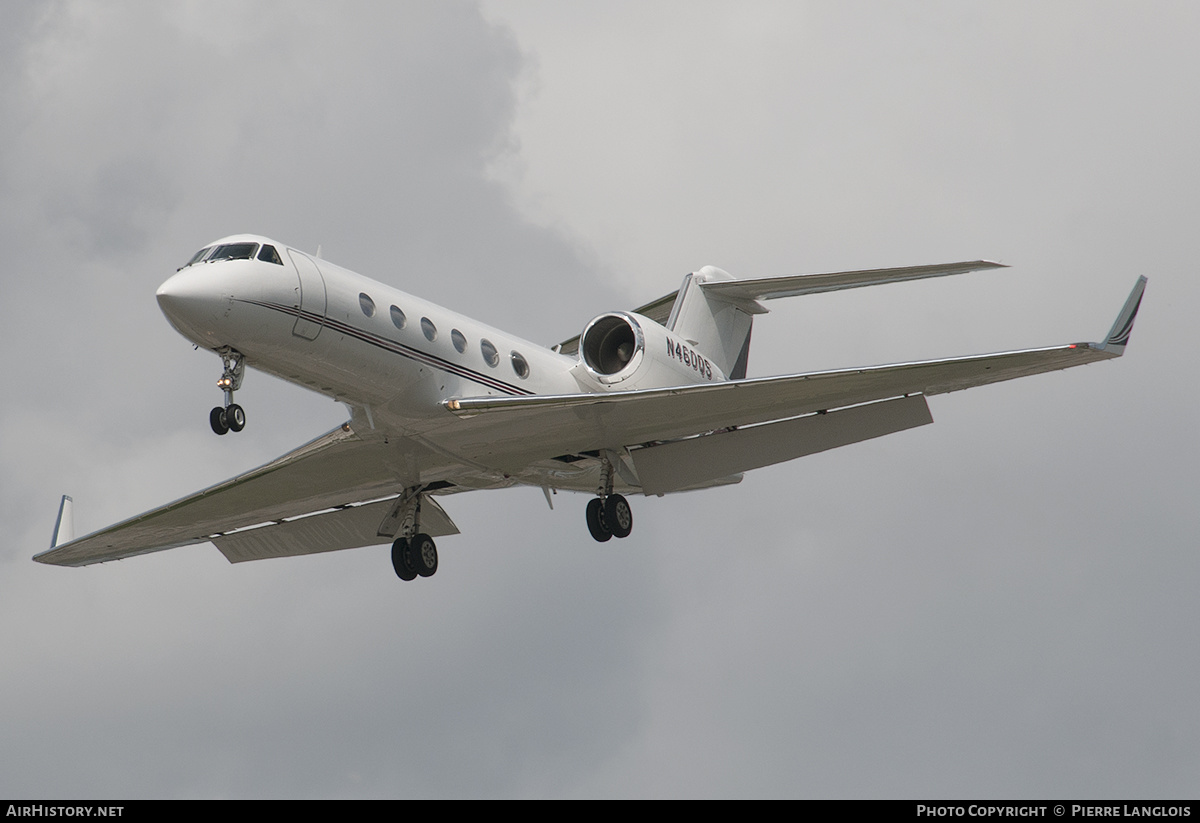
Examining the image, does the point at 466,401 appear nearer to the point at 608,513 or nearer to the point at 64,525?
the point at 608,513

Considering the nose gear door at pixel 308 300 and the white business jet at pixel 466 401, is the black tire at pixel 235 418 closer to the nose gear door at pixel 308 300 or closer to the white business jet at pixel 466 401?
the white business jet at pixel 466 401

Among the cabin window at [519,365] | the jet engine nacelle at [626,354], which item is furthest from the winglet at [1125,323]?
the cabin window at [519,365]

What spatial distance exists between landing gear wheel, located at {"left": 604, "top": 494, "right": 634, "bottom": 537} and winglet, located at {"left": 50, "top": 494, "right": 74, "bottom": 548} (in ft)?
31.4

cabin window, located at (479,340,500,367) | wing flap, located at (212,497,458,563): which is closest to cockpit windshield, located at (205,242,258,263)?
cabin window, located at (479,340,500,367)

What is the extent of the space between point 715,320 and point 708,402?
5488mm

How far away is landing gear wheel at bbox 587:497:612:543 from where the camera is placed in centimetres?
2291

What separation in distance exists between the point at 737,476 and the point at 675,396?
4409mm

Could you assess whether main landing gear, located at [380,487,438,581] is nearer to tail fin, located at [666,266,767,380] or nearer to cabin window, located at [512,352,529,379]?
cabin window, located at [512,352,529,379]
